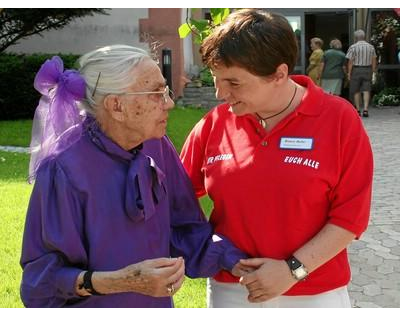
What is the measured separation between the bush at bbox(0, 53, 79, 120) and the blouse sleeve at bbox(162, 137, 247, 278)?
456 inches

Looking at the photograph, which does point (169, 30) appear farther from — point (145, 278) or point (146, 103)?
point (145, 278)

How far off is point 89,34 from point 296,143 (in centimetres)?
1494

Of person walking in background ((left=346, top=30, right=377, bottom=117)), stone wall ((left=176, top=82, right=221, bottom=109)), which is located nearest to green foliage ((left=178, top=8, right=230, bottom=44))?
person walking in background ((left=346, top=30, right=377, bottom=117))

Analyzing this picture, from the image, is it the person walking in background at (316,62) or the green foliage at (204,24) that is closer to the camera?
the green foliage at (204,24)

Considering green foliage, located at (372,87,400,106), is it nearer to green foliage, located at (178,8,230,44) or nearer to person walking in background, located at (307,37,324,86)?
person walking in background, located at (307,37,324,86)

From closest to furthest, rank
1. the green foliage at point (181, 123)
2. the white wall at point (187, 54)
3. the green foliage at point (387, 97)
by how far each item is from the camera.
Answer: the green foliage at point (181, 123)
the white wall at point (187, 54)
the green foliage at point (387, 97)

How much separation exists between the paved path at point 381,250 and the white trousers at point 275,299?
236cm

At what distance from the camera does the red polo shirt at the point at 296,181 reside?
2.18 metres

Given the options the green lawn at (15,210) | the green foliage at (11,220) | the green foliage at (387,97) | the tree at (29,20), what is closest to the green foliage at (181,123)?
the green lawn at (15,210)

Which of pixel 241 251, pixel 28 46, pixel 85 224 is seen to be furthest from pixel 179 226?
pixel 28 46

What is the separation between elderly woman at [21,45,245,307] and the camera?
6.66ft

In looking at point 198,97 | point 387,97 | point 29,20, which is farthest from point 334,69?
point 29,20

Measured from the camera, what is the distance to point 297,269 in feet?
7.24

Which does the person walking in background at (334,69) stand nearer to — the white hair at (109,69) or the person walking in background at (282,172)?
the person walking in background at (282,172)
